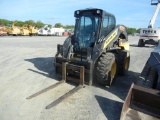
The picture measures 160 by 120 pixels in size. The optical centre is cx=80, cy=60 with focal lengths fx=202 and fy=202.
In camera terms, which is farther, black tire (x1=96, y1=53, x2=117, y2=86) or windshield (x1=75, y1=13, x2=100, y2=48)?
windshield (x1=75, y1=13, x2=100, y2=48)

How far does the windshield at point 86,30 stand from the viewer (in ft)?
22.4

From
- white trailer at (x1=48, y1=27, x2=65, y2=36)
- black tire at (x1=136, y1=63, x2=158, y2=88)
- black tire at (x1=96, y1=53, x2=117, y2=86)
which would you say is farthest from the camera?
white trailer at (x1=48, y1=27, x2=65, y2=36)

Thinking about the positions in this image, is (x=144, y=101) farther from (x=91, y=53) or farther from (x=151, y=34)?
(x=151, y=34)

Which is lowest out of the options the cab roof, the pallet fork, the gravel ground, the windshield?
the gravel ground

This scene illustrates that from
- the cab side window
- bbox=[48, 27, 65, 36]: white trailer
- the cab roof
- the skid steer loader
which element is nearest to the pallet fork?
the skid steer loader

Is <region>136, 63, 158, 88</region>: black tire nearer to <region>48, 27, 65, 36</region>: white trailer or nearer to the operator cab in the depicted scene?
the operator cab

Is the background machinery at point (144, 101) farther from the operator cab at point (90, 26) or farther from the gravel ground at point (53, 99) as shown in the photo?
the operator cab at point (90, 26)

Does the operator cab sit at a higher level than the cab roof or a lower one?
lower

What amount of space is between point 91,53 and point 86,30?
3.57ft

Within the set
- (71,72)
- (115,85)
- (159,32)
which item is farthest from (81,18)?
(159,32)

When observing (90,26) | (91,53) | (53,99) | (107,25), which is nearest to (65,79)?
(91,53)

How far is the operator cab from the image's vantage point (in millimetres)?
6754

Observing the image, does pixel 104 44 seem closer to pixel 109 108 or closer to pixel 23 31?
pixel 109 108

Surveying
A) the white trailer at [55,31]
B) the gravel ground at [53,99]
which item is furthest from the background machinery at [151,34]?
the white trailer at [55,31]
